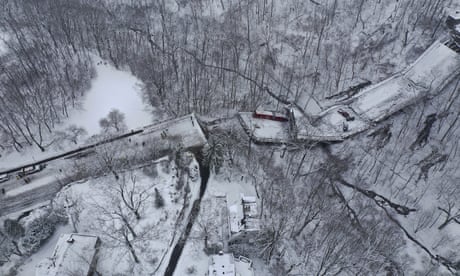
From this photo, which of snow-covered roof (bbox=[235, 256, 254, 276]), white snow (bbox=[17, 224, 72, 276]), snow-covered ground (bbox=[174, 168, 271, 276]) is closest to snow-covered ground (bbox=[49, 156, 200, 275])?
snow-covered ground (bbox=[174, 168, 271, 276])

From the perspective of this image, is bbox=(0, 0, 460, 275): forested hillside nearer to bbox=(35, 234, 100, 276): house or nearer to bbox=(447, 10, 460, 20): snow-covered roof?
bbox=(447, 10, 460, 20): snow-covered roof

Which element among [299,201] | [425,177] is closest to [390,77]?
[425,177]

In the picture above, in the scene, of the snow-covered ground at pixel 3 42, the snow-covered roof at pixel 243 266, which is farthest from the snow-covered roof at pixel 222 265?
the snow-covered ground at pixel 3 42

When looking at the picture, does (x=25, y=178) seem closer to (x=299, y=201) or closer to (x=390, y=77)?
(x=299, y=201)

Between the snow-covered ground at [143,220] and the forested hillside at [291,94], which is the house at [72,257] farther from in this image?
the forested hillside at [291,94]

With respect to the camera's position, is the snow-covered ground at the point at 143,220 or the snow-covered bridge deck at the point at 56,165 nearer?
the snow-covered ground at the point at 143,220
